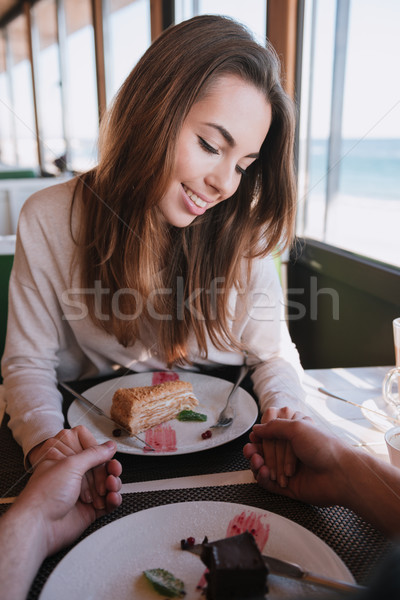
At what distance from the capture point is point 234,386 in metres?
1.19

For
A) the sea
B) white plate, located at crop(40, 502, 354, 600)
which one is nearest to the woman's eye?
white plate, located at crop(40, 502, 354, 600)

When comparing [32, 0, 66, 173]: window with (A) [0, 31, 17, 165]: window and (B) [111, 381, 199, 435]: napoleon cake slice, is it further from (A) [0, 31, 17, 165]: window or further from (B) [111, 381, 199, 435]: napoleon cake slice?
(B) [111, 381, 199, 435]: napoleon cake slice

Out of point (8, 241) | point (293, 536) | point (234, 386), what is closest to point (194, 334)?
point (234, 386)

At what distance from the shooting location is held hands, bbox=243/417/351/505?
758 millimetres

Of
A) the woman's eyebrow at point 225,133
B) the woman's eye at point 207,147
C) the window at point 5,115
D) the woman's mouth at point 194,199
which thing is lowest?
the woman's mouth at point 194,199

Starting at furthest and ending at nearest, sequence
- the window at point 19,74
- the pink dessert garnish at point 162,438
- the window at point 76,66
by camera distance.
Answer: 1. the window at point 19,74
2. the window at point 76,66
3. the pink dessert garnish at point 162,438

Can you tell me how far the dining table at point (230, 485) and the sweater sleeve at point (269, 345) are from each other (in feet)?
0.28

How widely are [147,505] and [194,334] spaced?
70cm

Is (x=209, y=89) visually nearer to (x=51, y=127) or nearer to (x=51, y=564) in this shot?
(x=51, y=564)

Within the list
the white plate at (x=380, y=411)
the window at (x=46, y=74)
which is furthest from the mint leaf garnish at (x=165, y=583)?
the window at (x=46, y=74)

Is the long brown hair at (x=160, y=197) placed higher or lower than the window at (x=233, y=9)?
lower

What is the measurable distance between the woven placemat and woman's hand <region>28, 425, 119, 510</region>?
0.16 feet

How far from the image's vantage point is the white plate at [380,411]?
107 centimetres

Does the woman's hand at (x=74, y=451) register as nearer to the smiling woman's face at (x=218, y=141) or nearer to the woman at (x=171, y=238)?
the woman at (x=171, y=238)
